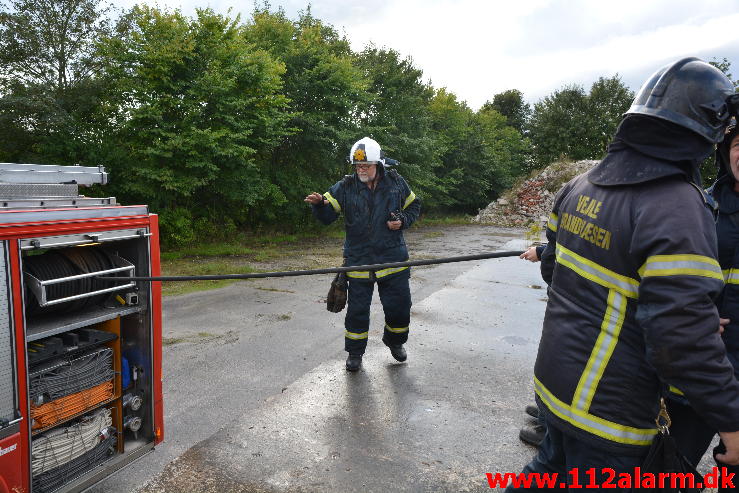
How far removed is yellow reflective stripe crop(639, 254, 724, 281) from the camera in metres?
1.46

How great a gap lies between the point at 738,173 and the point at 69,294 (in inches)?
126

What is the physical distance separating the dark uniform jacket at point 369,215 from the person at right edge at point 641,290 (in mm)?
2589

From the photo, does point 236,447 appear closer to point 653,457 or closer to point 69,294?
point 69,294

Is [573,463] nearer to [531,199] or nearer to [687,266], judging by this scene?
[687,266]

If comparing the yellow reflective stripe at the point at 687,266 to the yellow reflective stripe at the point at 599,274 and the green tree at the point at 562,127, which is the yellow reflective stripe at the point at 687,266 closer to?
the yellow reflective stripe at the point at 599,274

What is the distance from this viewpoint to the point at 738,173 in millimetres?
2148

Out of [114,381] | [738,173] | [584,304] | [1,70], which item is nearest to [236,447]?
[114,381]

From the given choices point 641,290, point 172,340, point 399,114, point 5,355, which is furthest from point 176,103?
point 399,114

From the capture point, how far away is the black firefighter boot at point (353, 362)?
14.7ft

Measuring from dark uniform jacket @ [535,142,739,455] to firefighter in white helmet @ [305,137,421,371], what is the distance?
2.48 m

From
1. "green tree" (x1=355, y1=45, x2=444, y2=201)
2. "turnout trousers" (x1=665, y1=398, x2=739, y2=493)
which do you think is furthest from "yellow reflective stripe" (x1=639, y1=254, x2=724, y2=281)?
"green tree" (x1=355, y1=45, x2=444, y2=201)

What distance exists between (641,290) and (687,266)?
0.48ft

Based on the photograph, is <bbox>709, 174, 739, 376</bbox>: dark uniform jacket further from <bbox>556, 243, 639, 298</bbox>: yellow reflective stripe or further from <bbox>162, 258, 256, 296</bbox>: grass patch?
<bbox>162, 258, 256, 296</bbox>: grass patch

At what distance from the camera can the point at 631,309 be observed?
5.41ft
